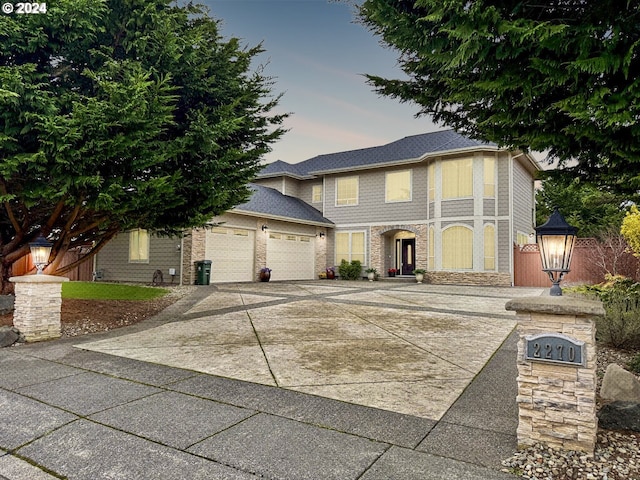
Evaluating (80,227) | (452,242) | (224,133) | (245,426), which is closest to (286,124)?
(224,133)

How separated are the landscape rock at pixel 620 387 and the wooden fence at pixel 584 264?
7.91m

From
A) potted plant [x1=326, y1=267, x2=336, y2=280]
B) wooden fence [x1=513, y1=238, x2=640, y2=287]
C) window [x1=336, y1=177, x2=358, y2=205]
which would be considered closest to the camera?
wooden fence [x1=513, y1=238, x2=640, y2=287]

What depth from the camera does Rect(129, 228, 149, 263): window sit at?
15102mm

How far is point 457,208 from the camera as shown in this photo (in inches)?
636

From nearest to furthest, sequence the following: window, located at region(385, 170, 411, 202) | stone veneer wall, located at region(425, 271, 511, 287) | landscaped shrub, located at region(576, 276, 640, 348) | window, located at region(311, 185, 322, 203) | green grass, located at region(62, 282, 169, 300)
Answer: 1. landscaped shrub, located at region(576, 276, 640, 348)
2. green grass, located at region(62, 282, 169, 300)
3. stone veneer wall, located at region(425, 271, 511, 287)
4. window, located at region(385, 170, 411, 202)
5. window, located at region(311, 185, 322, 203)

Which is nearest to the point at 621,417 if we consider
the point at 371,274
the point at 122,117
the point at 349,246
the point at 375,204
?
the point at 122,117

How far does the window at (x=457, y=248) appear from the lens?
15.9 m

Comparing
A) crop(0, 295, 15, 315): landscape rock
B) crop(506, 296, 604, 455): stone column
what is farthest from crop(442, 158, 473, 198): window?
crop(0, 295, 15, 315): landscape rock

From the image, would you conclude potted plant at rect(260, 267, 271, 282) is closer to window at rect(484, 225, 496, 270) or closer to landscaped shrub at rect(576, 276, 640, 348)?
window at rect(484, 225, 496, 270)

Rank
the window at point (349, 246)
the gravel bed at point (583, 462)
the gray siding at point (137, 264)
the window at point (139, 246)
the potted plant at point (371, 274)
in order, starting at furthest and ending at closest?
the window at point (349, 246)
the potted plant at point (371, 274)
the window at point (139, 246)
the gray siding at point (137, 264)
the gravel bed at point (583, 462)

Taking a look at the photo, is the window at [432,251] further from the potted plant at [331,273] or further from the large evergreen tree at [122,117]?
the large evergreen tree at [122,117]

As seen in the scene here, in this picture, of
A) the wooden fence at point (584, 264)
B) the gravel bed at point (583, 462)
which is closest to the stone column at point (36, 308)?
the gravel bed at point (583, 462)

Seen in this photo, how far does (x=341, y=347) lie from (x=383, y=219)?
1376cm

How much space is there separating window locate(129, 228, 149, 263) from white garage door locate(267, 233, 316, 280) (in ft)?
16.3
